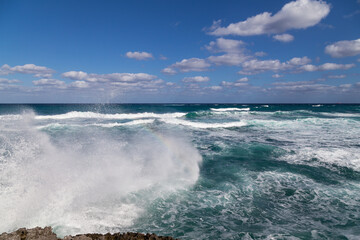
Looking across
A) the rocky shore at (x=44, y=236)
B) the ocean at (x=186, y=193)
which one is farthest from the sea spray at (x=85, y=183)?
the rocky shore at (x=44, y=236)

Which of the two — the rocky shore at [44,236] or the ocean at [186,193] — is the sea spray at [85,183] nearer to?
the ocean at [186,193]

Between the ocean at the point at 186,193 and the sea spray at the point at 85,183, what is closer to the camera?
the ocean at the point at 186,193

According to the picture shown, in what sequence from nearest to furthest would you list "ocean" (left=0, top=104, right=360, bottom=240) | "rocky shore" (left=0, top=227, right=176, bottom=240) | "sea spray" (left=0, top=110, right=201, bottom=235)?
"rocky shore" (left=0, top=227, right=176, bottom=240)
"ocean" (left=0, top=104, right=360, bottom=240)
"sea spray" (left=0, top=110, right=201, bottom=235)

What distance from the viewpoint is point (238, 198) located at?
24.2 feet

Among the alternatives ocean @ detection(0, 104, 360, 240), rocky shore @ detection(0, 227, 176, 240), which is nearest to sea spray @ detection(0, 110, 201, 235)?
ocean @ detection(0, 104, 360, 240)

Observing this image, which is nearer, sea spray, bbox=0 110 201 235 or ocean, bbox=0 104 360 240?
ocean, bbox=0 104 360 240

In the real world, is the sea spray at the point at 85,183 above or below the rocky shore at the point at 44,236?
below

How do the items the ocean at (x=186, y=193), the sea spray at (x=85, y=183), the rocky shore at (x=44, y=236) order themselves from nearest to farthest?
the rocky shore at (x=44, y=236) → the ocean at (x=186, y=193) → the sea spray at (x=85, y=183)

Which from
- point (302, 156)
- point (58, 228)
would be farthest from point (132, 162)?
point (302, 156)

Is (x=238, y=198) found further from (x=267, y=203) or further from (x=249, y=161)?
(x=249, y=161)

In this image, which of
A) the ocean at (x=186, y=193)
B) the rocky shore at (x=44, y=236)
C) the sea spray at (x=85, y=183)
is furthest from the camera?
the sea spray at (x=85, y=183)

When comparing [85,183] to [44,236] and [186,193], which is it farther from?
[44,236]

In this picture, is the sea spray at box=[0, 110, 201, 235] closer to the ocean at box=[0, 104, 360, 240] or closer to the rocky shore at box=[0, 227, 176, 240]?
the ocean at box=[0, 104, 360, 240]

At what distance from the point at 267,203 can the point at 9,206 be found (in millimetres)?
8183
